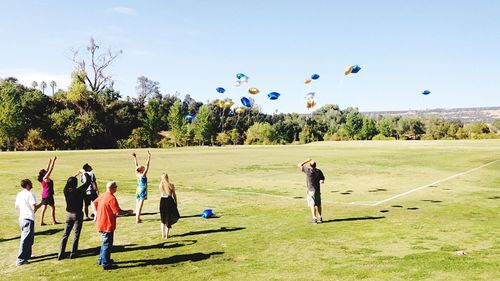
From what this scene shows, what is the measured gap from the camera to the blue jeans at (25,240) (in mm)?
10891

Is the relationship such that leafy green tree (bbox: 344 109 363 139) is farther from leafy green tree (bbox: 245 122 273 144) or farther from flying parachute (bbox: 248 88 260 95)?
flying parachute (bbox: 248 88 260 95)

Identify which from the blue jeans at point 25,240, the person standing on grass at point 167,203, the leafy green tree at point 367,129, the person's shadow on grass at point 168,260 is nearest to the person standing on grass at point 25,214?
the blue jeans at point 25,240

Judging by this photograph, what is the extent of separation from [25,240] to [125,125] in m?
99.2

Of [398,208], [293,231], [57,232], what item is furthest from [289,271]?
[398,208]

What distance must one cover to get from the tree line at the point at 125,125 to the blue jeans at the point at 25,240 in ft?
175

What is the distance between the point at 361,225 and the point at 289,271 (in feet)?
19.9

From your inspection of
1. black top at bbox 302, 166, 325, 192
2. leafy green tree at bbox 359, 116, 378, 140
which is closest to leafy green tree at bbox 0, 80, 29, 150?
black top at bbox 302, 166, 325, 192

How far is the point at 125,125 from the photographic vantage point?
106m

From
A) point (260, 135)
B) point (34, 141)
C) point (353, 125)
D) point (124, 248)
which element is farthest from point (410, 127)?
point (124, 248)

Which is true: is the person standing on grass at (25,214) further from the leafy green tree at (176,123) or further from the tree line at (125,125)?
the leafy green tree at (176,123)

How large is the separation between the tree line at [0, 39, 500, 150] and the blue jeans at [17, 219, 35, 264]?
5323 centimetres

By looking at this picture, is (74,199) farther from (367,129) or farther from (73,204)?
(367,129)

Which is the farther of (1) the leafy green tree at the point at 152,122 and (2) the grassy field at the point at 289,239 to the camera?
(1) the leafy green tree at the point at 152,122

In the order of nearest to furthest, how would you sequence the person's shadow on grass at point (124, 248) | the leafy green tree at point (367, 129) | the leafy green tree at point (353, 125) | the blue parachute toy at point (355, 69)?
the person's shadow on grass at point (124, 248), the blue parachute toy at point (355, 69), the leafy green tree at point (367, 129), the leafy green tree at point (353, 125)
